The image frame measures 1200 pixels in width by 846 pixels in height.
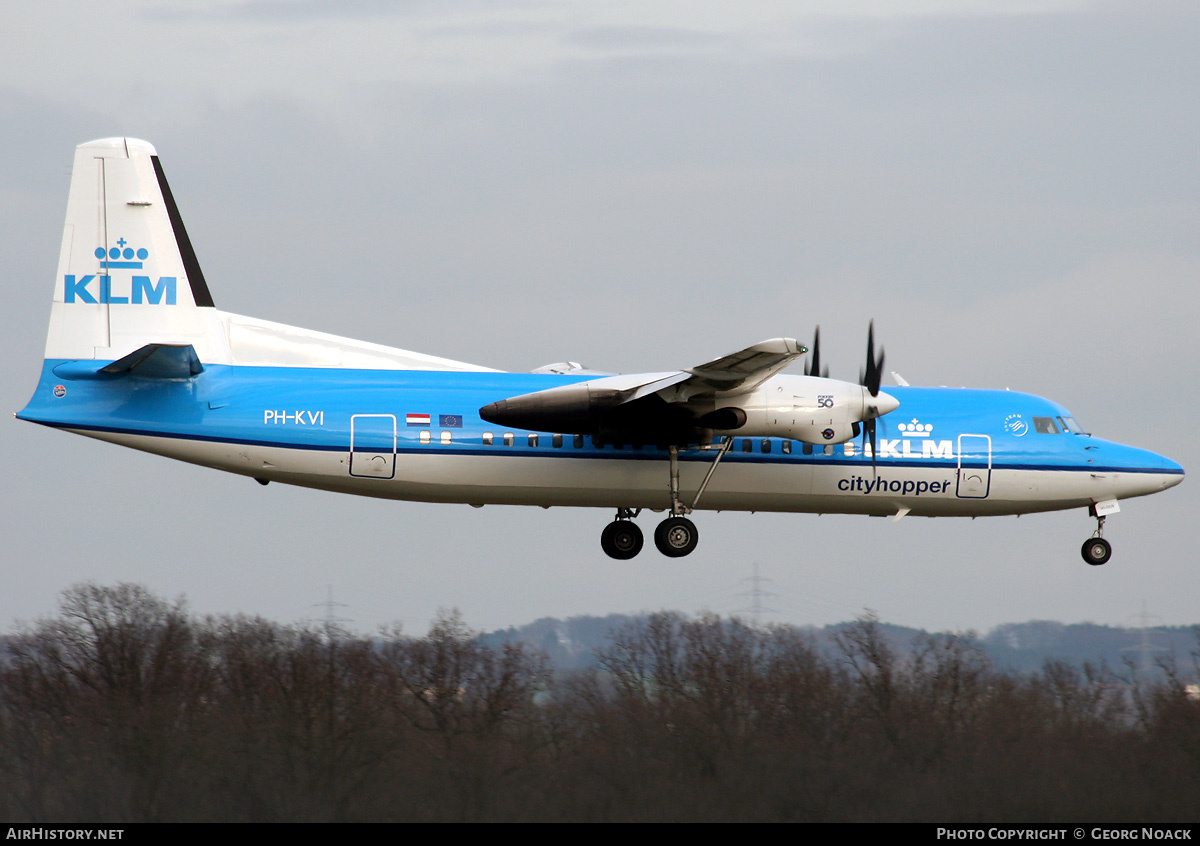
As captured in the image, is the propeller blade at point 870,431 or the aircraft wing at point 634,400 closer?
the aircraft wing at point 634,400

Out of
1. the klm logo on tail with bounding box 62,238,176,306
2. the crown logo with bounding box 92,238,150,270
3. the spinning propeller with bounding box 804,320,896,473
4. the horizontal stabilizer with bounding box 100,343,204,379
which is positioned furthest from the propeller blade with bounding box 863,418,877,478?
the crown logo with bounding box 92,238,150,270

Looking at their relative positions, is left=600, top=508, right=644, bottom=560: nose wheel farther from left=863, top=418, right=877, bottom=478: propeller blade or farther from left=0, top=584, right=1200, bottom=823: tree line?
left=863, top=418, right=877, bottom=478: propeller blade

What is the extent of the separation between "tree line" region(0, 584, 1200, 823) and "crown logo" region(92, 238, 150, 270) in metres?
8.25

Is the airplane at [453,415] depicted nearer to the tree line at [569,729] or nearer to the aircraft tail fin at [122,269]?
the aircraft tail fin at [122,269]

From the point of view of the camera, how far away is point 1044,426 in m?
28.4

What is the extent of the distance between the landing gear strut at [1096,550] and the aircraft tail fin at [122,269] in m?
16.3

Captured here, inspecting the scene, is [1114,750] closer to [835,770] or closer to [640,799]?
[835,770]

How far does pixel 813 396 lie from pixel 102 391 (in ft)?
38.5

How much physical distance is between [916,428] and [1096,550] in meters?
4.50

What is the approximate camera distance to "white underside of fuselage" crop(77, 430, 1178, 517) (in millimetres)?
25656

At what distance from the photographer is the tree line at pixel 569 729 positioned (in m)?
26.0

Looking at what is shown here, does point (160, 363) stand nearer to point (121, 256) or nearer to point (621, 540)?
point (121, 256)

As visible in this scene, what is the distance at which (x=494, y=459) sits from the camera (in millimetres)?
26109

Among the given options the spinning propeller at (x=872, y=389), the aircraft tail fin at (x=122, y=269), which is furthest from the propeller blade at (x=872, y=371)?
the aircraft tail fin at (x=122, y=269)
